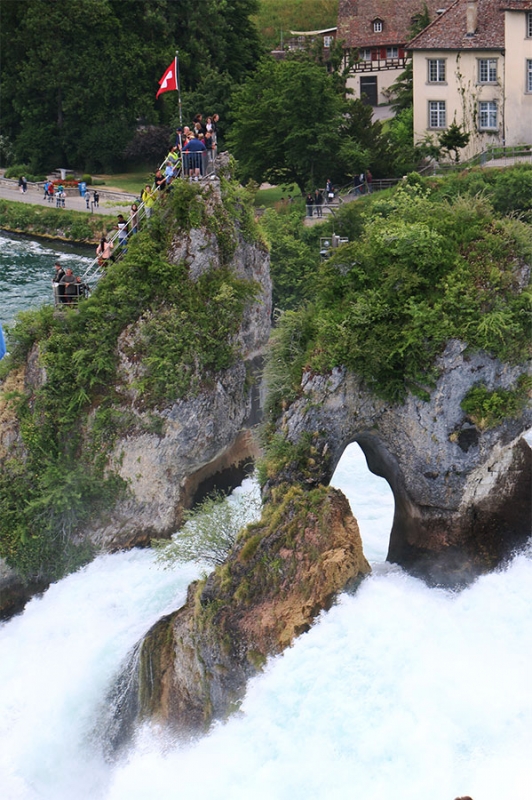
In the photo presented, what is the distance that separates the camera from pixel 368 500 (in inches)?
1545

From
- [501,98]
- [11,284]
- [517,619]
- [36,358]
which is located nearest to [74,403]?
[36,358]

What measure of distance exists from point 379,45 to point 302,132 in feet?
86.5

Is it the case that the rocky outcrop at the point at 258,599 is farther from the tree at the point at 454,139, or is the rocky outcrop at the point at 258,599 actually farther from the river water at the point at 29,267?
the tree at the point at 454,139

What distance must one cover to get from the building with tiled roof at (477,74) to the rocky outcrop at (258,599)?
41.5m

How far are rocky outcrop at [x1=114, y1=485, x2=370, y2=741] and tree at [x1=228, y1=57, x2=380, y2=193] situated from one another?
36.8m

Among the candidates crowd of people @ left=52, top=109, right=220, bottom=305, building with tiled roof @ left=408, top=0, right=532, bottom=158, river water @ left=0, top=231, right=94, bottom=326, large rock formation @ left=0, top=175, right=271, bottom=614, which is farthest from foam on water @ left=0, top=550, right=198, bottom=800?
building with tiled roof @ left=408, top=0, right=532, bottom=158

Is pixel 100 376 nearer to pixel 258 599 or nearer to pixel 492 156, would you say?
pixel 258 599

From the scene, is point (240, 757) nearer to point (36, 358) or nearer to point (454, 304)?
point (454, 304)

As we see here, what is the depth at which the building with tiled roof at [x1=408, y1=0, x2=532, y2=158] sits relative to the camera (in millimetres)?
70000

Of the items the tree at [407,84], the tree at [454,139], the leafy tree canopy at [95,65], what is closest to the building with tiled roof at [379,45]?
the tree at [407,84]

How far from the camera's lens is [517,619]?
32.4 metres

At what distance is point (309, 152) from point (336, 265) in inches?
1315

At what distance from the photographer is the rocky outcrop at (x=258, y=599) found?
105ft

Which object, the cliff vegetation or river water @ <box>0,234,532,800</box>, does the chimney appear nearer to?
the cliff vegetation
